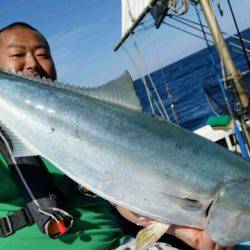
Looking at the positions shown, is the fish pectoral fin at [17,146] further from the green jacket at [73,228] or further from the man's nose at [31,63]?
the man's nose at [31,63]

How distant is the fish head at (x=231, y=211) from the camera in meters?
2.28

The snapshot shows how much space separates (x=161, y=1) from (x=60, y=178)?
8.62 m

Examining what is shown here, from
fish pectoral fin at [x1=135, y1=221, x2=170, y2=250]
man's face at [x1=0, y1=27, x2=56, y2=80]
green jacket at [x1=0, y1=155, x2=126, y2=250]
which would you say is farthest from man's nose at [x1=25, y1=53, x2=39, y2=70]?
fish pectoral fin at [x1=135, y1=221, x2=170, y2=250]

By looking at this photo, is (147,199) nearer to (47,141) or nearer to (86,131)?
(86,131)

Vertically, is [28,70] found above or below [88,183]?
above

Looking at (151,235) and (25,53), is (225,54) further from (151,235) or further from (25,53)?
(151,235)

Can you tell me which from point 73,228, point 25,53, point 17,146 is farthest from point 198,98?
point 17,146

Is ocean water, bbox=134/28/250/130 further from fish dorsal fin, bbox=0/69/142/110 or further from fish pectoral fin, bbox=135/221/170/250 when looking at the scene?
fish pectoral fin, bbox=135/221/170/250

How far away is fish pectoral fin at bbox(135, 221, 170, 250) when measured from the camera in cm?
239

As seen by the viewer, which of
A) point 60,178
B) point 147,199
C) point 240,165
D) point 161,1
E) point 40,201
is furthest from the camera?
point 161,1

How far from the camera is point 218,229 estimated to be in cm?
234

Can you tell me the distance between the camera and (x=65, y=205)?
313cm

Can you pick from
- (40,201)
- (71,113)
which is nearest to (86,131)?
(71,113)

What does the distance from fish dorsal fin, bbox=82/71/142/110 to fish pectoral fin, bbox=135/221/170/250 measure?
694 mm
